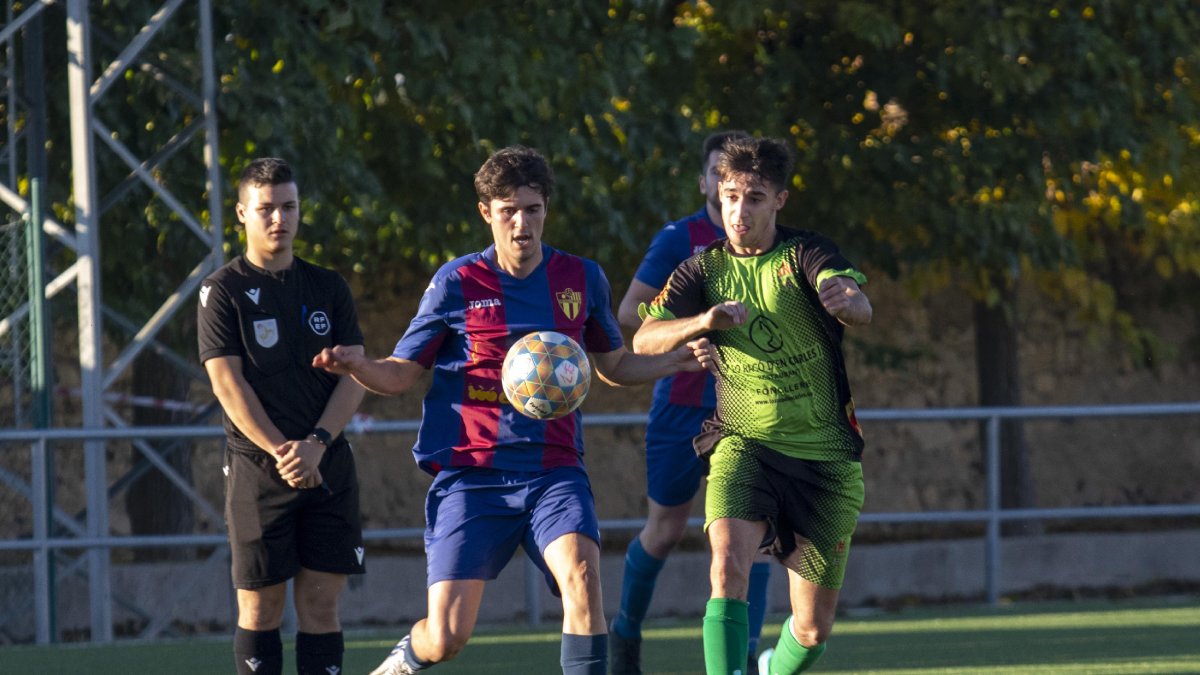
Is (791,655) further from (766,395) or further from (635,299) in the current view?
(635,299)

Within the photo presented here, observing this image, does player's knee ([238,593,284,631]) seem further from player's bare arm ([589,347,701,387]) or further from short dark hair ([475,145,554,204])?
short dark hair ([475,145,554,204])

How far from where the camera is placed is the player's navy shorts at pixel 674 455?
25.0 feet

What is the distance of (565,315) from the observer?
19.9ft

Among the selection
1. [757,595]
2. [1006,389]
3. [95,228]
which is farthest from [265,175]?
[1006,389]

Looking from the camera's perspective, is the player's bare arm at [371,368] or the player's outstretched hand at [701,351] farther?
the player's outstretched hand at [701,351]

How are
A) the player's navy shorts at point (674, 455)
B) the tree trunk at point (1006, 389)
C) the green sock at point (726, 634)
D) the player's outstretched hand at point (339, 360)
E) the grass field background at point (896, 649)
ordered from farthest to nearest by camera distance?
the tree trunk at point (1006, 389)
the grass field background at point (896, 649)
the player's navy shorts at point (674, 455)
the green sock at point (726, 634)
the player's outstretched hand at point (339, 360)

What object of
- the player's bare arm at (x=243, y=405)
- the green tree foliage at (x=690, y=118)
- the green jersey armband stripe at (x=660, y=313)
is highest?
the green tree foliage at (x=690, y=118)

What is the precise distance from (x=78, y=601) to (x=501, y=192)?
5924mm

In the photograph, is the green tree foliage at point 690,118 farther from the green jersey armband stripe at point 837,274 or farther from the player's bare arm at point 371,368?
the green jersey armband stripe at point 837,274

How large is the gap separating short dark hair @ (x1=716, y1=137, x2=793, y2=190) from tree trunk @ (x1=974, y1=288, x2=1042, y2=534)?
868 centimetres

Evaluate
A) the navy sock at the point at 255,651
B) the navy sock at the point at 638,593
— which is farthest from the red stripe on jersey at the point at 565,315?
the navy sock at the point at 638,593

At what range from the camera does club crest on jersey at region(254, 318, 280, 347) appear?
6312 mm

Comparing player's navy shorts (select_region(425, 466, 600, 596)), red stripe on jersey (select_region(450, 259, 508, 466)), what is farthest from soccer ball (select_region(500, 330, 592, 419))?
player's navy shorts (select_region(425, 466, 600, 596))

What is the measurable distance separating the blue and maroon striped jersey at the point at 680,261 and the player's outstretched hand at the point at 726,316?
1566mm
